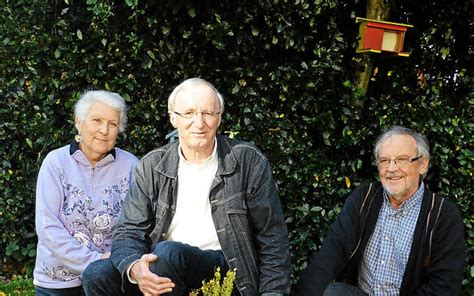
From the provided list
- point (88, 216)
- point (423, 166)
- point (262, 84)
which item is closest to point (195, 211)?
point (88, 216)

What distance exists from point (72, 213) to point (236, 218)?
88 cm

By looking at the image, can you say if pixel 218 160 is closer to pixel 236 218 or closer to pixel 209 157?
pixel 209 157

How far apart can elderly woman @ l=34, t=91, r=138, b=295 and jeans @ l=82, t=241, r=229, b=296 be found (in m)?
0.27

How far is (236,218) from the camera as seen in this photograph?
9.29 ft

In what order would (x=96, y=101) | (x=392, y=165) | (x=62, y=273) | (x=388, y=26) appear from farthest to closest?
(x=388, y=26) → (x=96, y=101) → (x=62, y=273) → (x=392, y=165)

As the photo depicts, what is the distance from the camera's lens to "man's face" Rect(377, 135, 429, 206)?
3008 millimetres

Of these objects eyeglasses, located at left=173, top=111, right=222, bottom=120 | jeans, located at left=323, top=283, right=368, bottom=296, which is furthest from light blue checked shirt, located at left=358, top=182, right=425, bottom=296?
eyeglasses, located at left=173, top=111, right=222, bottom=120

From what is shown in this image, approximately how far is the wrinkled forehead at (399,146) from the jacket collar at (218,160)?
0.75 meters

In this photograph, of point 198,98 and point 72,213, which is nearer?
point 198,98

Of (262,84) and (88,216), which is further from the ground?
(262,84)

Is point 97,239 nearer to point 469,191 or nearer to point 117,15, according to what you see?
point 117,15

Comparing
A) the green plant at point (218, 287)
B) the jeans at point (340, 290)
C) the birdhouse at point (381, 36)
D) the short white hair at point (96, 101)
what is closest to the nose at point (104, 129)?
the short white hair at point (96, 101)

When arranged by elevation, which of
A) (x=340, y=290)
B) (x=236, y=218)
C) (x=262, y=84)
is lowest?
(x=340, y=290)

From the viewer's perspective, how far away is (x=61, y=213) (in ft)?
10.3
